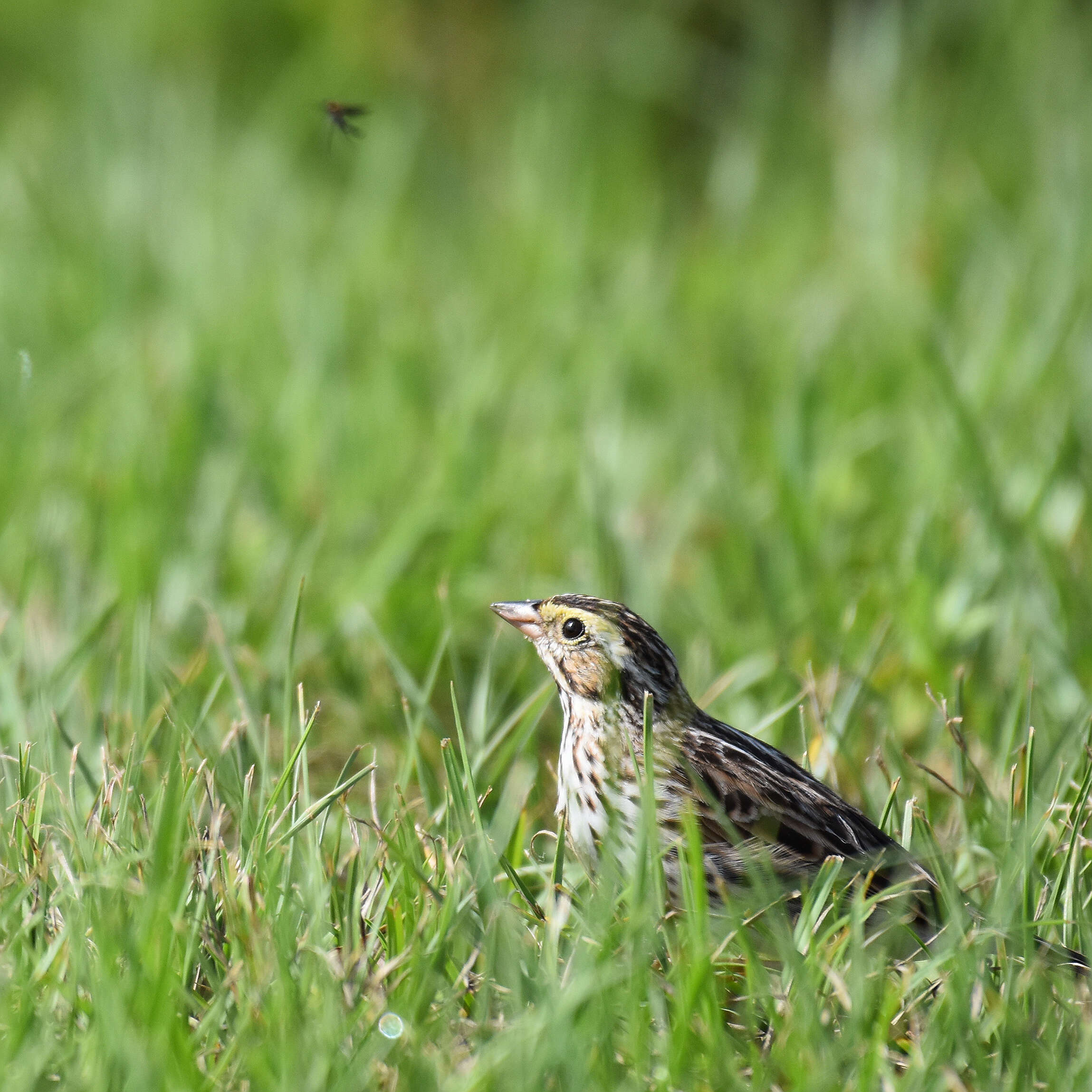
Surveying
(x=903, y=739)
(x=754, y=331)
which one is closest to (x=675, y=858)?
(x=903, y=739)

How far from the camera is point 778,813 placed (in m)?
2.73

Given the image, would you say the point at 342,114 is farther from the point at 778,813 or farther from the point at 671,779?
the point at 778,813

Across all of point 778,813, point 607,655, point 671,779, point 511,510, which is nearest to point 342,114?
point 511,510

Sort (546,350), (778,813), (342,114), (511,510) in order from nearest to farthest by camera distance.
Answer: (778,813) < (342,114) < (511,510) < (546,350)

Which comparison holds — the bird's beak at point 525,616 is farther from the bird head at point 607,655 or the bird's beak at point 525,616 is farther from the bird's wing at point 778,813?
the bird's wing at point 778,813

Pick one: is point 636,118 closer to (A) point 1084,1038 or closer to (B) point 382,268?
(B) point 382,268

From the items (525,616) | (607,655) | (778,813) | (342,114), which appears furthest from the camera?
(342,114)

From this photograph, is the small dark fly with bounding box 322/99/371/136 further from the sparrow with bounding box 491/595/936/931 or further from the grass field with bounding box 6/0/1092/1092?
the sparrow with bounding box 491/595/936/931

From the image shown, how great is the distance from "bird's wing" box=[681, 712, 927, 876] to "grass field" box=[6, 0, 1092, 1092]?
0.09 metres

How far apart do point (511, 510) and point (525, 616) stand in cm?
151

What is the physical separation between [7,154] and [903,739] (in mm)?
5759

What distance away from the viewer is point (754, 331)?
20.8 feet

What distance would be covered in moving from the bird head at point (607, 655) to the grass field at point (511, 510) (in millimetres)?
176

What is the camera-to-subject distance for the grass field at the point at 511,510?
2.23m
